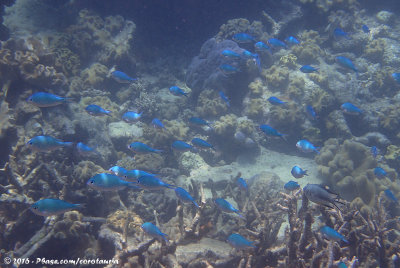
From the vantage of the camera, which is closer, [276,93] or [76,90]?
[76,90]

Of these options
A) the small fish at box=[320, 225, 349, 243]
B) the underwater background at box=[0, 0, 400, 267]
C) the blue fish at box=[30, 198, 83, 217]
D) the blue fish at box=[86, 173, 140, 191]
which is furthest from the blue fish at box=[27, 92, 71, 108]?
the small fish at box=[320, 225, 349, 243]

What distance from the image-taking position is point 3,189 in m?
4.88

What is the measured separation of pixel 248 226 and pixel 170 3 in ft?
42.5

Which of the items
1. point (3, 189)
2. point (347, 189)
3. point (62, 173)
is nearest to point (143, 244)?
point (62, 173)

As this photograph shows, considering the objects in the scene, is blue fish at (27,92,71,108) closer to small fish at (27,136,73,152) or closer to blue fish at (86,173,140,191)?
small fish at (27,136,73,152)

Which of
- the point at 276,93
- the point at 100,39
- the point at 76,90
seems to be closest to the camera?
the point at 76,90

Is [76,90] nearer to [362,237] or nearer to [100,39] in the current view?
[100,39]

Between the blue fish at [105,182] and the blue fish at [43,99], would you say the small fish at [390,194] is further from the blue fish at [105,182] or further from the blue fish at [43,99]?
the blue fish at [43,99]

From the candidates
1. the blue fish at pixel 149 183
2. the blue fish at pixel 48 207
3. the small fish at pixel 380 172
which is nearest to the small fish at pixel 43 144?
the blue fish at pixel 48 207

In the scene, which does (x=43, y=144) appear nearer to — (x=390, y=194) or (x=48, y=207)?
(x=48, y=207)

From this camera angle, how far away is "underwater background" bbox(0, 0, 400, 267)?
13.1 feet

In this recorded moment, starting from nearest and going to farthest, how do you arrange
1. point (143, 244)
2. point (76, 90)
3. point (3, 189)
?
point (143, 244) < point (3, 189) < point (76, 90)

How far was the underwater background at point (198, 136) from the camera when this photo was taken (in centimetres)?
398

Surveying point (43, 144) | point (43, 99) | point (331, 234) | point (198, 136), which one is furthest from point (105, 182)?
point (198, 136)
